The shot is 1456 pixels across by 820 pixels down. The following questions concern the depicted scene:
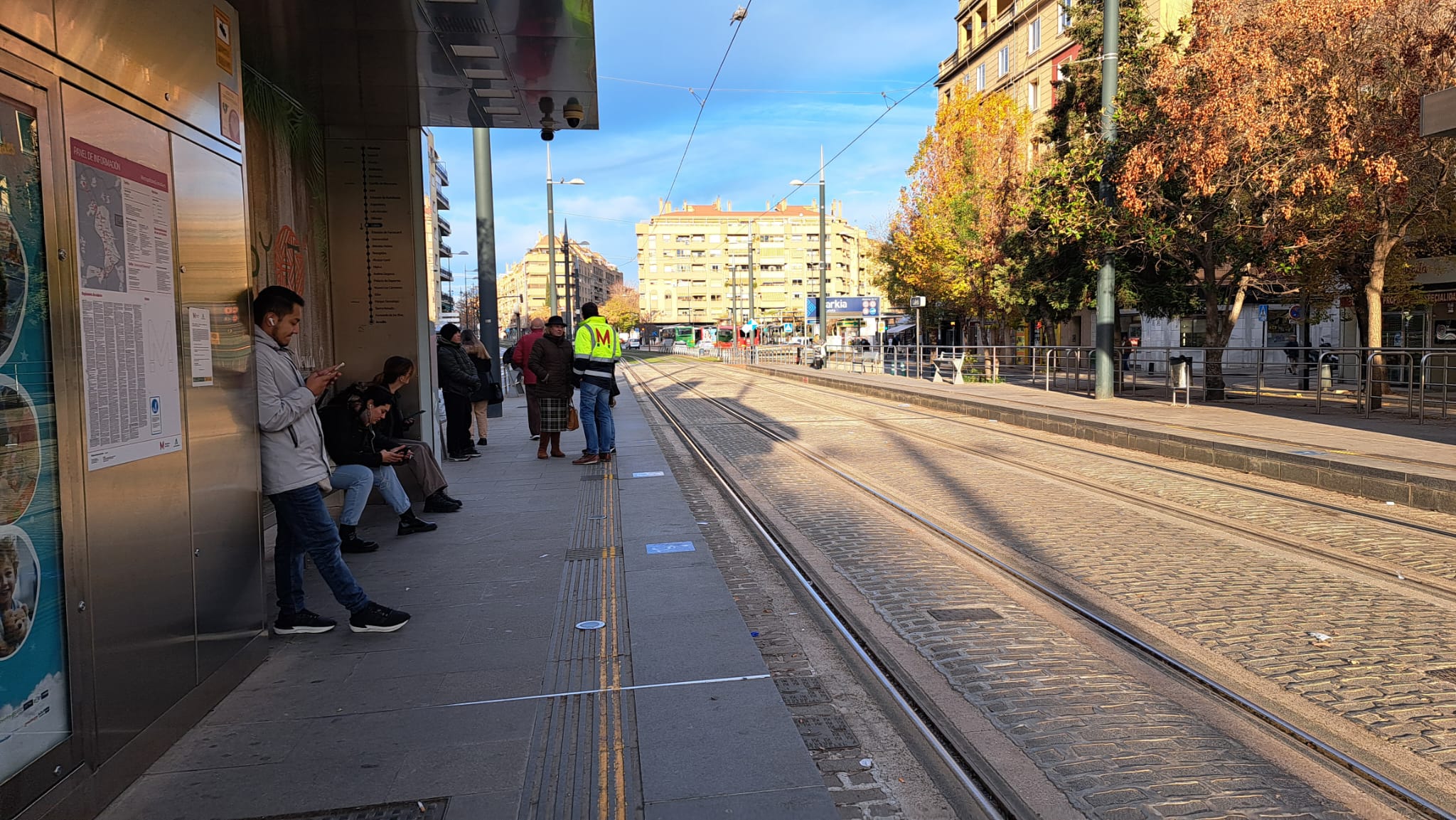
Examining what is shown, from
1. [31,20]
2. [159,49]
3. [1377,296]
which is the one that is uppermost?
[159,49]

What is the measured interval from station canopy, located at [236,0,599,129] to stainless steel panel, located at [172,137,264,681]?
90.5 inches

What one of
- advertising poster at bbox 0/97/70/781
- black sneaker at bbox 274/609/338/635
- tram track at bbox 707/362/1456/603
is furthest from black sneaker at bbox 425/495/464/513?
tram track at bbox 707/362/1456/603

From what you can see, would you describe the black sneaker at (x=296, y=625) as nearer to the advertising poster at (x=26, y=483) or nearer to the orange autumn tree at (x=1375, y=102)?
the advertising poster at (x=26, y=483)

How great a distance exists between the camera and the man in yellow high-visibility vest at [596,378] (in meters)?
11.3

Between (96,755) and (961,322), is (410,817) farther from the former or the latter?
(961,322)

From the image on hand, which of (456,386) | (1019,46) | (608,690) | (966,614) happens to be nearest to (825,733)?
(608,690)

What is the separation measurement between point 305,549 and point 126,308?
1.91m

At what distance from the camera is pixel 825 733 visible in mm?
3777

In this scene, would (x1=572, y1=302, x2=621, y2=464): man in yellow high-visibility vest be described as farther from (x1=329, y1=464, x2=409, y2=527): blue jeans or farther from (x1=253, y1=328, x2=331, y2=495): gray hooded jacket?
(x1=253, y1=328, x2=331, y2=495): gray hooded jacket

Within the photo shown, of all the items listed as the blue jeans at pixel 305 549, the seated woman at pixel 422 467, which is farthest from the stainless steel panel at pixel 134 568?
the seated woman at pixel 422 467

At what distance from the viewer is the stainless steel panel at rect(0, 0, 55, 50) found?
110 inches

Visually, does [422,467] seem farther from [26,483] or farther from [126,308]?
[26,483]

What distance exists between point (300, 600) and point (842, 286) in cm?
14070

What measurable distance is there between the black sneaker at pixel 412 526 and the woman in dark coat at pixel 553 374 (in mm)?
4142
